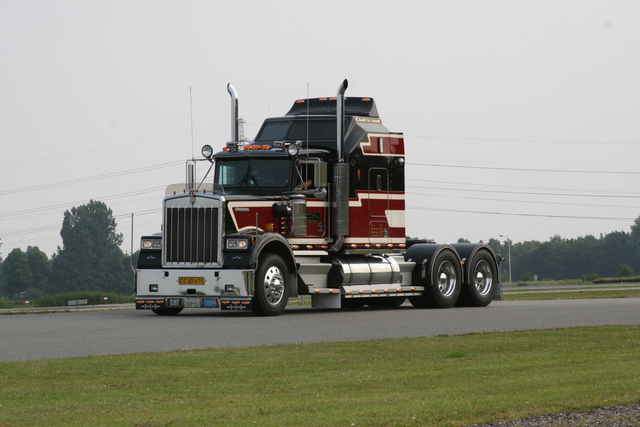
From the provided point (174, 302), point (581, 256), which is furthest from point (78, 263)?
point (174, 302)

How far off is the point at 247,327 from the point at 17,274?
6072 inches

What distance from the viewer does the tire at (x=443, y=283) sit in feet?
86.0

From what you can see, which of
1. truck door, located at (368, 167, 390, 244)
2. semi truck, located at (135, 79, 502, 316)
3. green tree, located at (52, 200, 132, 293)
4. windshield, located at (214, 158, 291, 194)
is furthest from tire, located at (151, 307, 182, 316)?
green tree, located at (52, 200, 132, 293)

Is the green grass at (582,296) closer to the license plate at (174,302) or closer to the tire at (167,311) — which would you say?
the tire at (167,311)

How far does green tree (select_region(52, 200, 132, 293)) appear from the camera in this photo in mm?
152750

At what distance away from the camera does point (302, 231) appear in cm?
2356

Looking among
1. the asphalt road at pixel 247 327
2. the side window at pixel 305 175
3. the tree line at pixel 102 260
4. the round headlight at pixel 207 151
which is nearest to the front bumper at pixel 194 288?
the asphalt road at pixel 247 327

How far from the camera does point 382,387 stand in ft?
33.7

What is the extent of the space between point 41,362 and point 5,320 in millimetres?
10550

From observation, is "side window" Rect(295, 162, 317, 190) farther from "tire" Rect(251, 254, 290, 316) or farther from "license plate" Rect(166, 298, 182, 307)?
"license plate" Rect(166, 298, 182, 307)

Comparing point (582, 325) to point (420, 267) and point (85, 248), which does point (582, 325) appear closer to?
point (420, 267)

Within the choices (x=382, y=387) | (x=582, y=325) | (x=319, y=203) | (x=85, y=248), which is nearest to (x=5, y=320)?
(x=319, y=203)

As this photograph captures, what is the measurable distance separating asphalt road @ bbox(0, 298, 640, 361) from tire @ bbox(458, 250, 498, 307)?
2.15 meters

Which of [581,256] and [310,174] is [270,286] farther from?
[581,256]
